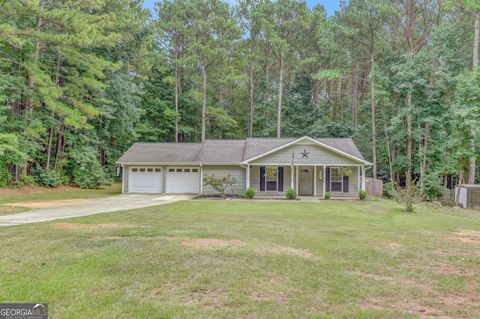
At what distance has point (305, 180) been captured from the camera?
22812 millimetres

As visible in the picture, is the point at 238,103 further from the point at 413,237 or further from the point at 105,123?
the point at 413,237

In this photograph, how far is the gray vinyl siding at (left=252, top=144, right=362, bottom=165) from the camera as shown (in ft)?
70.1

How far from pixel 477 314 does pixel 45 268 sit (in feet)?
18.0

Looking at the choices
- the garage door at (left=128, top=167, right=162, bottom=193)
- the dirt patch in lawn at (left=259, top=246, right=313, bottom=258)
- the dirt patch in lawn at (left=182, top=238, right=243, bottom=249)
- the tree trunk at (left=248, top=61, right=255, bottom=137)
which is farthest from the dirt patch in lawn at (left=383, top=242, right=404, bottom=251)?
the tree trunk at (left=248, top=61, right=255, bottom=137)

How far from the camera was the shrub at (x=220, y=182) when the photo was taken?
20703 millimetres

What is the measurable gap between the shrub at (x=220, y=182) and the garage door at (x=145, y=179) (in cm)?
370

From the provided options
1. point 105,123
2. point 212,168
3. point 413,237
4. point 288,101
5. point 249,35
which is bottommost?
point 413,237

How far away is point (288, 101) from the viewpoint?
35.2m

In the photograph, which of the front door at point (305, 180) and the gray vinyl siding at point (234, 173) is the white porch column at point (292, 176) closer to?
the front door at point (305, 180)

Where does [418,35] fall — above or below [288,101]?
above

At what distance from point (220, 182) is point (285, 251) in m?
14.5

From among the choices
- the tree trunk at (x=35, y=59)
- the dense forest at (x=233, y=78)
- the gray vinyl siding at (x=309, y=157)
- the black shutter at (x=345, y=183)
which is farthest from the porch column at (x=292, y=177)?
the tree trunk at (x=35, y=59)

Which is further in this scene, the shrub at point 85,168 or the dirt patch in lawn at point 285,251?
the shrub at point 85,168

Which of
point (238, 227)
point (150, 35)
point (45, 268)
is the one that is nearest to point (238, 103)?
point (150, 35)
